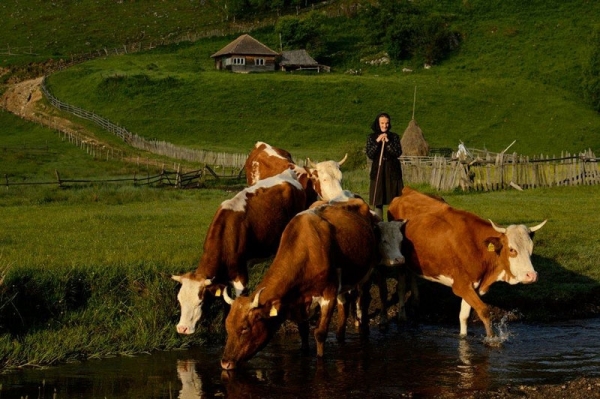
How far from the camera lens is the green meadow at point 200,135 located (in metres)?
12.1

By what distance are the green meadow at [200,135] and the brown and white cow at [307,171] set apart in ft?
6.22

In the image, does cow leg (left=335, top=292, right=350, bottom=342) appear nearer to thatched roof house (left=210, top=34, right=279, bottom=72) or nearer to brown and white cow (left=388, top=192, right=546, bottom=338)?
brown and white cow (left=388, top=192, right=546, bottom=338)

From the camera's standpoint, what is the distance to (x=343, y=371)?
409 inches

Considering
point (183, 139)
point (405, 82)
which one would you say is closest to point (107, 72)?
point (183, 139)

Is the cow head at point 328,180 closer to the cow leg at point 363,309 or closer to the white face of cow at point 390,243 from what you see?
the white face of cow at point 390,243

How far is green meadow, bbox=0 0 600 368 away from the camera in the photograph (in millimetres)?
12125

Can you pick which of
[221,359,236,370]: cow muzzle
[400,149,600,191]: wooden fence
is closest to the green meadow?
[400,149,600,191]: wooden fence

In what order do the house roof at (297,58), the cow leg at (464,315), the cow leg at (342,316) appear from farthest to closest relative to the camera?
the house roof at (297,58) < the cow leg at (464,315) < the cow leg at (342,316)

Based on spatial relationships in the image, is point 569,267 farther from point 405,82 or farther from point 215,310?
point 405,82

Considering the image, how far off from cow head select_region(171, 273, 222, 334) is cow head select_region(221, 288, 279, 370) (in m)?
1.24

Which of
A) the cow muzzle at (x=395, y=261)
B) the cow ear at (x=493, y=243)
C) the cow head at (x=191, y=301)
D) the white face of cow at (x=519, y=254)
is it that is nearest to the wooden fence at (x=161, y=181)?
the cow muzzle at (x=395, y=261)

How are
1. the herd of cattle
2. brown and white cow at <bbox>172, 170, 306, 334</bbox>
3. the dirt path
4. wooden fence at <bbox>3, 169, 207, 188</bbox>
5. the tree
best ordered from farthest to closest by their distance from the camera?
the tree, the dirt path, wooden fence at <bbox>3, 169, 207, 188</bbox>, brown and white cow at <bbox>172, 170, 306, 334</bbox>, the herd of cattle

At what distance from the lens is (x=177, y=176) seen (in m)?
36.8

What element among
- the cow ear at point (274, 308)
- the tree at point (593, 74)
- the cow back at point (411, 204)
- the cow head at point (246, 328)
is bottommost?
the cow head at point (246, 328)
